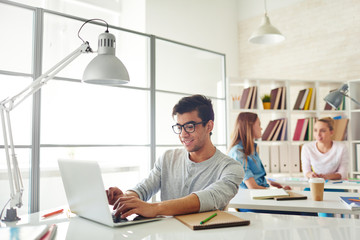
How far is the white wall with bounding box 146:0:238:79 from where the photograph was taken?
5.15 m

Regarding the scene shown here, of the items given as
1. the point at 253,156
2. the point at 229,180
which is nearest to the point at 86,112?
the point at 253,156

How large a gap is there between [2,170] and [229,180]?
1817mm

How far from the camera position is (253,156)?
9.20 feet

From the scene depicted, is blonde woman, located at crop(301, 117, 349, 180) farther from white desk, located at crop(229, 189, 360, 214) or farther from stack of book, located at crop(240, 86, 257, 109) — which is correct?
white desk, located at crop(229, 189, 360, 214)

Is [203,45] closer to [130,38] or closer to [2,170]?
[130,38]

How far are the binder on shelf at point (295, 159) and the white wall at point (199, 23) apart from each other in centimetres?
219

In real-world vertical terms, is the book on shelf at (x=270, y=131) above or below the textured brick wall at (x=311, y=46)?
below

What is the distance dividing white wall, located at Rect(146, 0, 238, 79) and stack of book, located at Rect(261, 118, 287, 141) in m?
1.90

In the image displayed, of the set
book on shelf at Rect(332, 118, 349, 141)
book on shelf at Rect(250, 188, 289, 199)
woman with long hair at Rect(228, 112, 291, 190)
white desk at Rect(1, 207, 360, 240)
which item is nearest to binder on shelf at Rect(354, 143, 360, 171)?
book on shelf at Rect(332, 118, 349, 141)

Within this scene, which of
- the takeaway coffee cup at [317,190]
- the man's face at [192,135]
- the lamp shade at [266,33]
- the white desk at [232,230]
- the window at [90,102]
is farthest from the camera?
the lamp shade at [266,33]

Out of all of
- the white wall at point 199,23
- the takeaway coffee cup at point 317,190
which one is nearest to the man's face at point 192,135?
the takeaway coffee cup at point 317,190

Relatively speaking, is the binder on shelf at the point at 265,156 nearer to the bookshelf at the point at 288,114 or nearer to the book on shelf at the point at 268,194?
the bookshelf at the point at 288,114

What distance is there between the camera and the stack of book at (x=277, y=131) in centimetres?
437

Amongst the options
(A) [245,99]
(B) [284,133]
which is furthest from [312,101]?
(A) [245,99]
